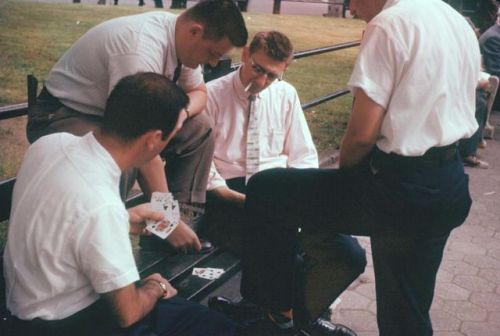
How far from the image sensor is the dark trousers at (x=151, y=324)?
195 cm

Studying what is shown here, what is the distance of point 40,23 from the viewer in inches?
334

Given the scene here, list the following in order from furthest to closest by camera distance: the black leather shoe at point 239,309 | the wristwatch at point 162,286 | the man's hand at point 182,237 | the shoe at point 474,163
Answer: the shoe at point 474,163, the black leather shoe at point 239,309, the man's hand at point 182,237, the wristwatch at point 162,286

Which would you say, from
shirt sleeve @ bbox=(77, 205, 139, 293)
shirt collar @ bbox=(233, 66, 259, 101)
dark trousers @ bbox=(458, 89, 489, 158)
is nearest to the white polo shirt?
shirt sleeve @ bbox=(77, 205, 139, 293)

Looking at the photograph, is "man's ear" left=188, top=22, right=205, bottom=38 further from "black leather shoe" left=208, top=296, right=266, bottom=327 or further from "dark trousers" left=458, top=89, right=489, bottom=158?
"dark trousers" left=458, top=89, right=489, bottom=158

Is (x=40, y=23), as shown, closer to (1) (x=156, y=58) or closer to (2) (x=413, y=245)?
(1) (x=156, y=58)

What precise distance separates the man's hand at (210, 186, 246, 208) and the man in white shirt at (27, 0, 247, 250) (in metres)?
0.58

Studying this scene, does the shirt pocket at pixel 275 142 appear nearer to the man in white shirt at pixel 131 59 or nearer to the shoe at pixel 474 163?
the man in white shirt at pixel 131 59

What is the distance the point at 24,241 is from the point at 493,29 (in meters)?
6.75

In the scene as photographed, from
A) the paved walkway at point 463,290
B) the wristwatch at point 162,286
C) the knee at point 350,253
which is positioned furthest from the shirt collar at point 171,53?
the paved walkway at point 463,290

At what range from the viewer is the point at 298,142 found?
12.5ft

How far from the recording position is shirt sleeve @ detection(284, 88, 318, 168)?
149 inches

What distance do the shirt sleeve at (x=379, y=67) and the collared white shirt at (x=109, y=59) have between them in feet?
3.31

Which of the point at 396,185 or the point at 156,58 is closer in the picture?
the point at 396,185

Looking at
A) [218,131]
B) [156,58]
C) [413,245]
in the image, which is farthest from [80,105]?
[413,245]
